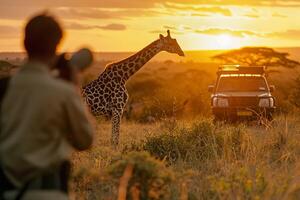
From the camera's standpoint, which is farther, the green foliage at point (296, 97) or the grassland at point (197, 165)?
the green foliage at point (296, 97)

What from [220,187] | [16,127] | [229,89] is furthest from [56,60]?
[229,89]

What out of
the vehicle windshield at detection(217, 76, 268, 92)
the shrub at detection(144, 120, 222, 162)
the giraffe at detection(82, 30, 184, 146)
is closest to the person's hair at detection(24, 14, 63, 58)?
the shrub at detection(144, 120, 222, 162)

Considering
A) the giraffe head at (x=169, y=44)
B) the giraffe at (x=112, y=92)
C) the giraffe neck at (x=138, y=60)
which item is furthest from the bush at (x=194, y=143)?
the giraffe head at (x=169, y=44)

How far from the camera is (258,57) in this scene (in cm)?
4900

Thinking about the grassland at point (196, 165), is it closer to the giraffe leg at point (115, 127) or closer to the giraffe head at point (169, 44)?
the giraffe leg at point (115, 127)

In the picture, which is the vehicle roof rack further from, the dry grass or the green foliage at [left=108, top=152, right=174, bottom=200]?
the green foliage at [left=108, top=152, right=174, bottom=200]

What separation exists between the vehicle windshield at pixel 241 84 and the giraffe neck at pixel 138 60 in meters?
3.77

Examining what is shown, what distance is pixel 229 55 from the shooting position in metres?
50.3

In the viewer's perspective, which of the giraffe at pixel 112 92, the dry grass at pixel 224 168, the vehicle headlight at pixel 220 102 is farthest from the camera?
the vehicle headlight at pixel 220 102

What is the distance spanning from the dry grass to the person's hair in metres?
2.25

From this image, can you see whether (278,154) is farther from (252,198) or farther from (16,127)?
(16,127)

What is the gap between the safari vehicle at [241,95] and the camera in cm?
1975

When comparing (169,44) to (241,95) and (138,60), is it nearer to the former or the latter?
(138,60)

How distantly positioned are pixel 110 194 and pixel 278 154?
3931 mm
